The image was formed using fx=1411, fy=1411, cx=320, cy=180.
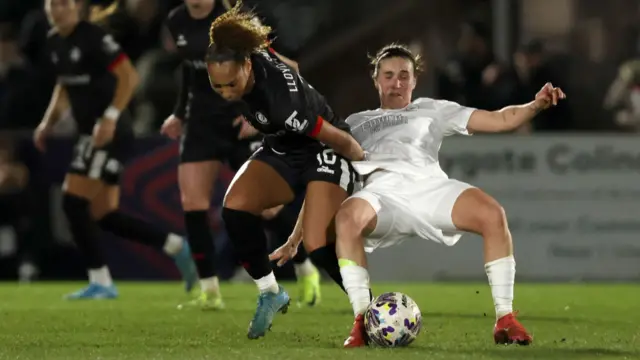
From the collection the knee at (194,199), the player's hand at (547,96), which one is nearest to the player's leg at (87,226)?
the knee at (194,199)

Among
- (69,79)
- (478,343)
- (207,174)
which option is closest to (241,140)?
(207,174)

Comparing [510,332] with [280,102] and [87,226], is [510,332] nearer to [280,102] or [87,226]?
[280,102]

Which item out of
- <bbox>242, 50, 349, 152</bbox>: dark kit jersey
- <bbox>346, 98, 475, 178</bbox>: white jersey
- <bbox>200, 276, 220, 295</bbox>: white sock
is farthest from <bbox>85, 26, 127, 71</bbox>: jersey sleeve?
<bbox>346, 98, 475, 178</bbox>: white jersey

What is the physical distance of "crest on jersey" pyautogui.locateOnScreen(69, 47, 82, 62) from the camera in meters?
10.8

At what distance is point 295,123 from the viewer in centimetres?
677

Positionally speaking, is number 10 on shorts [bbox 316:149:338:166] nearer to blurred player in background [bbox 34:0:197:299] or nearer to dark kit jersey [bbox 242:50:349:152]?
dark kit jersey [bbox 242:50:349:152]

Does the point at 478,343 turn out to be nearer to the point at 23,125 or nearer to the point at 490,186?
the point at 490,186

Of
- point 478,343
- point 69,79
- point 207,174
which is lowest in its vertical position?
point 478,343

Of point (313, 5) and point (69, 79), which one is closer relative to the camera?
point (69, 79)

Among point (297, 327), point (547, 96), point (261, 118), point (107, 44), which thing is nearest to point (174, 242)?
point (107, 44)

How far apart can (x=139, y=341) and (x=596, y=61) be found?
857 centimetres

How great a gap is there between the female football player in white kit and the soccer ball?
11cm

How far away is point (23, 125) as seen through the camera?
565 inches

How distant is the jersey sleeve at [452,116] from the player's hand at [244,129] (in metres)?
1.58
